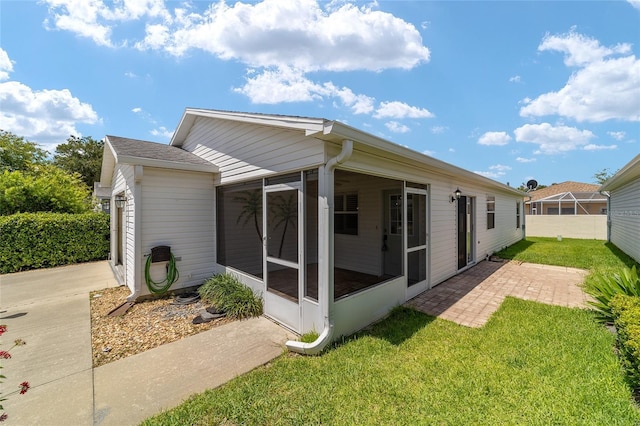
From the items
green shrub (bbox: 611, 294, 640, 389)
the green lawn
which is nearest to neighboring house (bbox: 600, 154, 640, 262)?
green shrub (bbox: 611, 294, 640, 389)

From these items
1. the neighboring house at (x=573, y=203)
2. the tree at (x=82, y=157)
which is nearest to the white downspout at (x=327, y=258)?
the neighboring house at (x=573, y=203)

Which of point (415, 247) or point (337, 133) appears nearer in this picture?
point (337, 133)

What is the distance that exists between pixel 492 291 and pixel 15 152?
2812 cm

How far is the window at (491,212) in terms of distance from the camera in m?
9.78

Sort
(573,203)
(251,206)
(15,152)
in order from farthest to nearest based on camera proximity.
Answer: (573,203) → (15,152) → (251,206)

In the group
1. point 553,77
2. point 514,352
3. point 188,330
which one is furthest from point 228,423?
point 553,77

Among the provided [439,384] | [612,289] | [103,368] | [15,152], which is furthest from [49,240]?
[15,152]

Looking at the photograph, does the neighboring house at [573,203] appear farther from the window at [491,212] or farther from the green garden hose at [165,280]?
the green garden hose at [165,280]

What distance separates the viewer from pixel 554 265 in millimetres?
8258

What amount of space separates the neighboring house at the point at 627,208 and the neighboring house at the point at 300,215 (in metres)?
3.53

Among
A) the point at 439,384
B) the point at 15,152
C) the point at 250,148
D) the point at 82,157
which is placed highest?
the point at 82,157

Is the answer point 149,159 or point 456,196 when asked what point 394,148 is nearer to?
point 456,196

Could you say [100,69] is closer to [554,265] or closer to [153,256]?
[153,256]

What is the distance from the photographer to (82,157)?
24406mm
